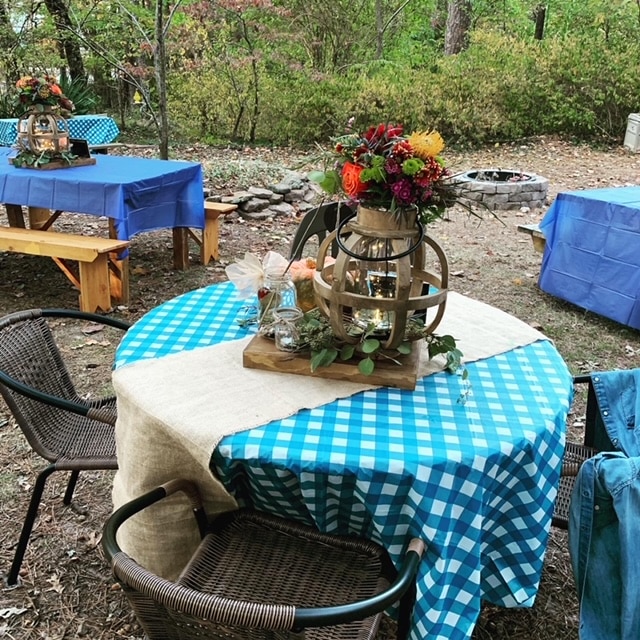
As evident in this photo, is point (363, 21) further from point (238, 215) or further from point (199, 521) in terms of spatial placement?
point (199, 521)

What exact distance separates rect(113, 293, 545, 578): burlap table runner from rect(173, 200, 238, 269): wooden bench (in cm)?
340

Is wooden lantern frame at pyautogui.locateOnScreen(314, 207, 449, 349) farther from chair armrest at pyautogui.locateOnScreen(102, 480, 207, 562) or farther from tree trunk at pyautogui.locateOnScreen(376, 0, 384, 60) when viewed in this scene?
tree trunk at pyautogui.locateOnScreen(376, 0, 384, 60)

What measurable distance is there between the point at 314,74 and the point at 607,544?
10.5 meters

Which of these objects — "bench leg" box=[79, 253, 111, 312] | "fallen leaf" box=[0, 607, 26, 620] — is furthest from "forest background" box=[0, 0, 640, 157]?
"fallen leaf" box=[0, 607, 26, 620]

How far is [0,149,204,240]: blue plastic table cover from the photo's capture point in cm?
420

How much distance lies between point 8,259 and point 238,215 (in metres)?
2.26

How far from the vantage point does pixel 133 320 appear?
4152 millimetres

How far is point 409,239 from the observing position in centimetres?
156

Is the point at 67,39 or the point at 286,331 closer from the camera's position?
the point at 286,331

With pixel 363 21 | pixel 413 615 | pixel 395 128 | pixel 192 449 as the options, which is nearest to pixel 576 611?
pixel 413 615

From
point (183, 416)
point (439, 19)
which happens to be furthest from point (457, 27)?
point (183, 416)

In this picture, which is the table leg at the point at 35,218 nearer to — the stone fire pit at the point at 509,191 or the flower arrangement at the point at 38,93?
the flower arrangement at the point at 38,93

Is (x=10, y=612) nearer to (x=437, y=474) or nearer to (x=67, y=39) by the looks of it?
(x=437, y=474)

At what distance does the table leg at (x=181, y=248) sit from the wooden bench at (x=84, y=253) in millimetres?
828
